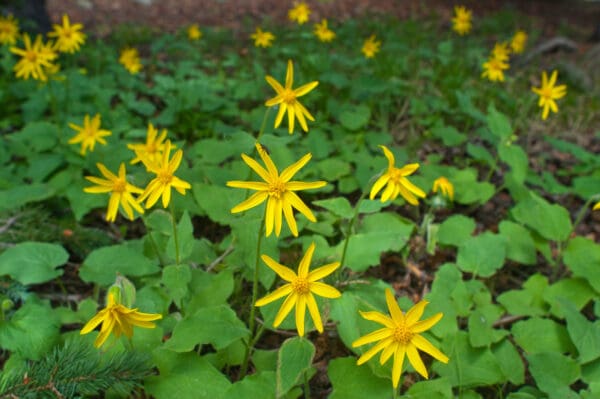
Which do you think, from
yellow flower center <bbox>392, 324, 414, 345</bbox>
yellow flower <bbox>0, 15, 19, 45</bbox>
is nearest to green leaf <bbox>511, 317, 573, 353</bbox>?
yellow flower center <bbox>392, 324, 414, 345</bbox>

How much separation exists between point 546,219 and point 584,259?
9.2 inches

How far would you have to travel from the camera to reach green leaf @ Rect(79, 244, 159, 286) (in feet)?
6.00

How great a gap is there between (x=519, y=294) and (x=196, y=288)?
4.00 feet

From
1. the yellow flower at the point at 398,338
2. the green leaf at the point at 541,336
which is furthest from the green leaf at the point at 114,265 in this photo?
the green leaf at the point at 541,336

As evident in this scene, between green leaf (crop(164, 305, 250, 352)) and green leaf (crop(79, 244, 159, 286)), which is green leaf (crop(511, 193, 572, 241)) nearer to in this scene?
green leaf (crop(164, 305, 250, 352))

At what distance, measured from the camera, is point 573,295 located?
199 cm

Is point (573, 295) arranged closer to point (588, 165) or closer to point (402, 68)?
point (588, 165)

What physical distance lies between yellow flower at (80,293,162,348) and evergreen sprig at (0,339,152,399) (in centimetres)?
15

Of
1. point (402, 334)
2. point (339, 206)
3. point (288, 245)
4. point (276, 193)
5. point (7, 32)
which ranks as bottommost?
point (288, 245)

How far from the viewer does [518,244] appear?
225 cm

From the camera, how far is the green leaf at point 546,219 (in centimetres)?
220

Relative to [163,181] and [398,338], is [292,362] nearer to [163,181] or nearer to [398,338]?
[398,338]

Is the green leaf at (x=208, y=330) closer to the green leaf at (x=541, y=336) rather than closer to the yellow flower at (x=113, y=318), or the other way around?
the yellow flower at (x=113, y=318)

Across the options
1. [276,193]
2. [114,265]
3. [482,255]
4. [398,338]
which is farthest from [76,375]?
[482,255]
